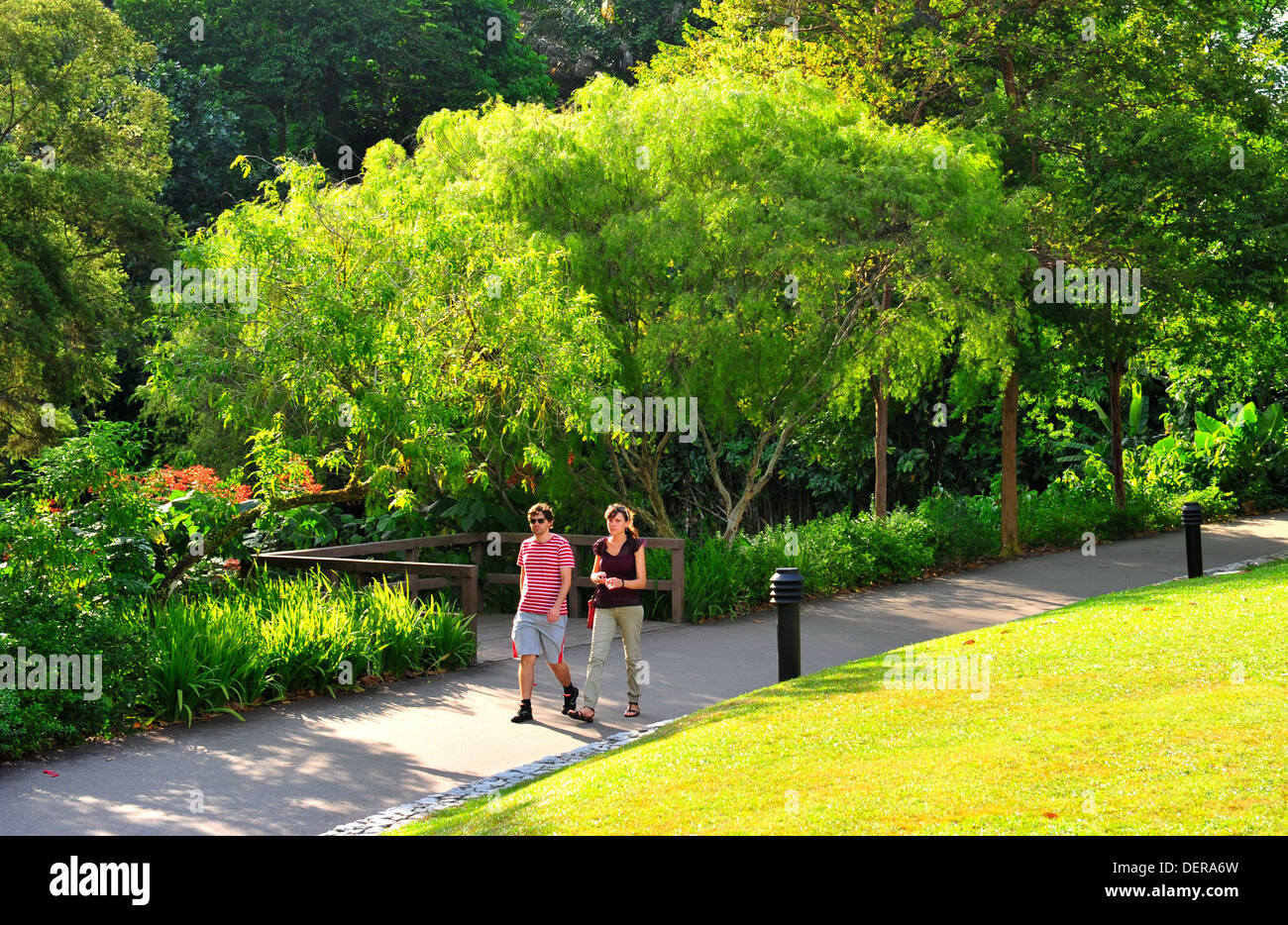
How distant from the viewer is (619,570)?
A: 35.1 feet

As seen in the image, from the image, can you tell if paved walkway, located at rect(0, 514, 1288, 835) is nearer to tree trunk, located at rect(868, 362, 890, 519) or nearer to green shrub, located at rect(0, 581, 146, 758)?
green shrub, located at rect(0, 581, 146, 758)

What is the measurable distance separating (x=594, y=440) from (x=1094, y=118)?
1001 cm

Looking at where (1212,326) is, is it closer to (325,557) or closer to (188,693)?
(325,557)

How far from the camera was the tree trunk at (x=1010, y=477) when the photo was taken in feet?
71.9

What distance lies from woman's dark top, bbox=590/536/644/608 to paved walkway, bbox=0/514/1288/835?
964 millimetres

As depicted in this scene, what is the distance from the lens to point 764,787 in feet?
23.3

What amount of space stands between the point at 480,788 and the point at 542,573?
8.16ft

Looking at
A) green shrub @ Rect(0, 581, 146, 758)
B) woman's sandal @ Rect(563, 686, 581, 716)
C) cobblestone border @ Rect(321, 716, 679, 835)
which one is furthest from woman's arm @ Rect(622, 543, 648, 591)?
green shrub @ Rect(0, 581, 146, 758)

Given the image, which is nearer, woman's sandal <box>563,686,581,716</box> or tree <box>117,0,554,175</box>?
woman's sandal <box>563,686,581,716</box>

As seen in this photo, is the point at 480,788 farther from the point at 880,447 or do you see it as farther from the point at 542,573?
the point at 880,447

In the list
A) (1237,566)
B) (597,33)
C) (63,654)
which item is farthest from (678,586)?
(597,33)

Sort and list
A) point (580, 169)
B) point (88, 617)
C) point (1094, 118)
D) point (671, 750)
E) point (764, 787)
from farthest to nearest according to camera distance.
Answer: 1. point (1094, 118)
2. point (580, 169)
3. point (88, 617)
4. point (671, 750)
5. point (764, 787)

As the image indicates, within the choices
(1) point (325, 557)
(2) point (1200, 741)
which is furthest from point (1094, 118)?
(2) point (1200, 741)

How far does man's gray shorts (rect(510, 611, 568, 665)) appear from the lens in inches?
412
